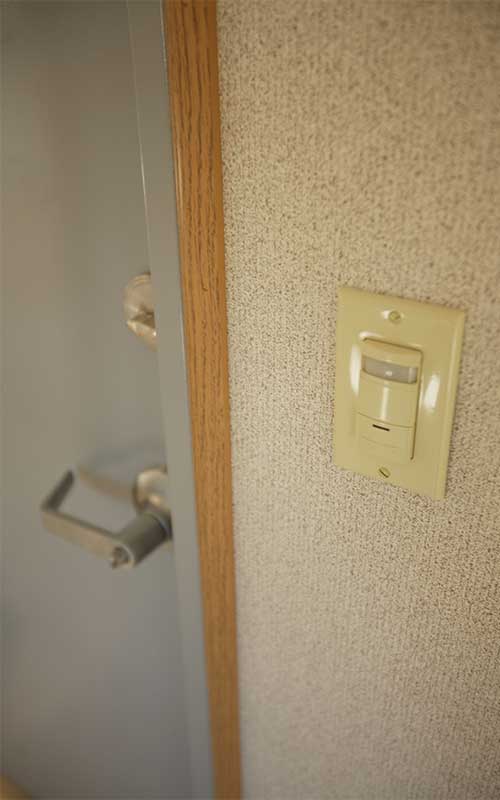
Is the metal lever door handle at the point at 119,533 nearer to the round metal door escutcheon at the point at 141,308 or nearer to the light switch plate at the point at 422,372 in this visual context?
the round metal door escutcheon at the point at 141,308

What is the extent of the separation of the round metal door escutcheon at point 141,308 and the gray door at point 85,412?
0.02m

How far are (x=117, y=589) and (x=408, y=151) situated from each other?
2.12 feet

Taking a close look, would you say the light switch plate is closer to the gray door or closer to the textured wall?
the textured wall

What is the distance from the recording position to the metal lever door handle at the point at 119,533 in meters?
0.73

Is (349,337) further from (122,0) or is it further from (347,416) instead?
(122,0)

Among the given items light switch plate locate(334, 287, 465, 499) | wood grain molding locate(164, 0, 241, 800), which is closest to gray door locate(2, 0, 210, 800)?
wood grain molding locate(164, 0, 241, 800)

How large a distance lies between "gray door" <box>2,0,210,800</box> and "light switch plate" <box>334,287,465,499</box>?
0.15 metres

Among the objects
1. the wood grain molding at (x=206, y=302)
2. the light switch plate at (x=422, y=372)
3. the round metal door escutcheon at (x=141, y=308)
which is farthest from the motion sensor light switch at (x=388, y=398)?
the round metal door escutcheon at (x=141, y=308)

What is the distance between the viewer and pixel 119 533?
0.74m

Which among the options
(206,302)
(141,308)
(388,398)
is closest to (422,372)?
(388,398)

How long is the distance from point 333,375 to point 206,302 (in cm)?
11

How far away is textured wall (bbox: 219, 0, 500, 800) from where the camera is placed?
394 mm

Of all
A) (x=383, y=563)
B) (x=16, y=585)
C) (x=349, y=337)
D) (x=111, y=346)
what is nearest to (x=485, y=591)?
(x=383, y=563)

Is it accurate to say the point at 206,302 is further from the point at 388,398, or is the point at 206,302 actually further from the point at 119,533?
the point at 119,533
